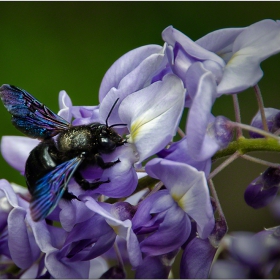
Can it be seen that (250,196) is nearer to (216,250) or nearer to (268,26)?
(216,250)

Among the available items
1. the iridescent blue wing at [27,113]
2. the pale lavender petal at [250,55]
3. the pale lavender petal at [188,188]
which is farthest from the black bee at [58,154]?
the pale lavender petal at [250,55]

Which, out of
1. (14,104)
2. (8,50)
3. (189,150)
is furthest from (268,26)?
(8,50)

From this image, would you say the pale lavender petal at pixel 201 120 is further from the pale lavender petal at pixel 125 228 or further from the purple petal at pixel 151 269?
the purple petal at pixel 151 269

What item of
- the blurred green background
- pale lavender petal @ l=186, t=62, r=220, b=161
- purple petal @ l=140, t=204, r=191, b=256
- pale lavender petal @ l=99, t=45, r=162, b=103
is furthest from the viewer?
the blurred green background

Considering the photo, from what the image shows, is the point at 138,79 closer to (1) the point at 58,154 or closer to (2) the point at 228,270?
(1) the point at 58,154

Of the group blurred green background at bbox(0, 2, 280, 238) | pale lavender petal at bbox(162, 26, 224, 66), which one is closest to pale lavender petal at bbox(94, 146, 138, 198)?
pale lavender petal at bbox(162, 26, 224, 66)

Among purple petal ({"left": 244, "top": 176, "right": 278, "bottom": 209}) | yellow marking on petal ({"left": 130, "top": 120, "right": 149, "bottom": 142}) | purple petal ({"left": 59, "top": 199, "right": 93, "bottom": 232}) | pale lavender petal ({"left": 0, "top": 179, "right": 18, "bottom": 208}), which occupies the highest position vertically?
yellow marking on petal ({"left": 130, "top": 120, "right": 149, "bottom": 142})

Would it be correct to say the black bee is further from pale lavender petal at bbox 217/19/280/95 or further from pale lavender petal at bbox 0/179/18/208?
pale lavender petal at bbox 217/19/280/95
